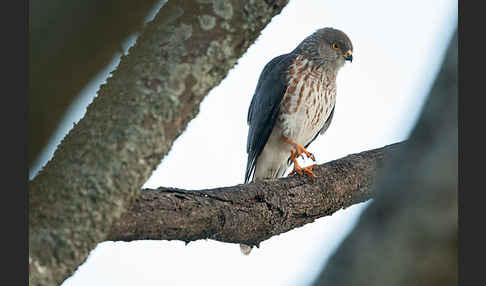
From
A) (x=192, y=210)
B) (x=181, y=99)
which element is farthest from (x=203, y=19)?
(x=192, y=210)

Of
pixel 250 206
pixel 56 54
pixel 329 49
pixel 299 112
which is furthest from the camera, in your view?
pixel 329 49

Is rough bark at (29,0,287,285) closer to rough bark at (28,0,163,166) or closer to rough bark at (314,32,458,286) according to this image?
rough bark at (28,0,163,166)

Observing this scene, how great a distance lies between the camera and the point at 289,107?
5.07 metres

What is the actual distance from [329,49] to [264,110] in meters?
1.18

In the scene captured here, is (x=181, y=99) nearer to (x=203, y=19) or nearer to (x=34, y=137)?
(x=203, y=19)

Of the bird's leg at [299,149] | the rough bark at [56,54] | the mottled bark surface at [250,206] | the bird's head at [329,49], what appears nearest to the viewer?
the rough bark at [56,54]

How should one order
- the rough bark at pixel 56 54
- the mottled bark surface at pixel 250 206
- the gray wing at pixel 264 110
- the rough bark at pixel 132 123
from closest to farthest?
1. the rough bark at pixel 56 54
2. the rough bark at pixel 132 123
3. the mottled bark surface at pixel 250 206
4. the gray wing at pixel 264 110

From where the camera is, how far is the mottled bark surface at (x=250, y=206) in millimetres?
2621

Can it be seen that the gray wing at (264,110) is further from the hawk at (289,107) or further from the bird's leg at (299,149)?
the bird's leg at (299,149)

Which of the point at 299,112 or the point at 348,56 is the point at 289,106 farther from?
the point at 348,56

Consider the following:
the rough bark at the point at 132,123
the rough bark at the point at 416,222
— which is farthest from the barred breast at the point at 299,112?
the rough bark at the point at 416,222

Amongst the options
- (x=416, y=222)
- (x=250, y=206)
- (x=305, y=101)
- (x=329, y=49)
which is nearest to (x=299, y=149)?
(x=305, y=101)

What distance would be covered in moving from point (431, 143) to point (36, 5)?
0.95 m

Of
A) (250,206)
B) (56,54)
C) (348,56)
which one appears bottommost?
(56,54)
